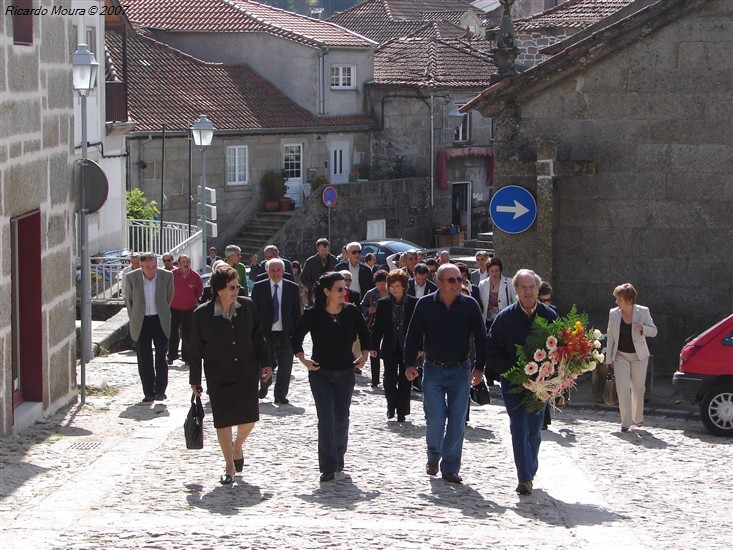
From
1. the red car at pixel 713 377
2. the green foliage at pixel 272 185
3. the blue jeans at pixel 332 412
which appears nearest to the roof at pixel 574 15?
the green foliage at pixel 272 185

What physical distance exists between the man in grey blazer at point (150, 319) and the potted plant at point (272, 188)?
96.8 feet

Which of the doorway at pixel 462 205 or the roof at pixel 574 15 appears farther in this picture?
the doorway at pixel 462 205

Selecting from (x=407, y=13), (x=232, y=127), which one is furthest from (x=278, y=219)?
(x=407, y=13)

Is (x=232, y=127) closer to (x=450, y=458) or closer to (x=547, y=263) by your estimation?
(x=547, y=263)

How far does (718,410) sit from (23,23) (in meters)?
7.44

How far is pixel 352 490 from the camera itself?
960 centimetres

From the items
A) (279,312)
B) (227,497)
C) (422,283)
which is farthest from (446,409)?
(422,283)

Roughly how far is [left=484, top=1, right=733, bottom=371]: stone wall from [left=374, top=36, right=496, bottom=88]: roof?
29.1 metres

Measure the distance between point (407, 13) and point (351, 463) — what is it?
54203mm

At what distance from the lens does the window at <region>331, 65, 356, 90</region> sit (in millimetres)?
46312

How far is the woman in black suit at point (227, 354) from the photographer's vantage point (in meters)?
9.63

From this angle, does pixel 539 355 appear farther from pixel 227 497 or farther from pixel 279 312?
pixel 279 312

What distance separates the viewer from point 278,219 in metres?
42.8

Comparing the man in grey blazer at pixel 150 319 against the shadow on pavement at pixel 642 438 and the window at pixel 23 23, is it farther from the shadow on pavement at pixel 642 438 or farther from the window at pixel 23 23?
the shadow on pavement at pixel 642 438
